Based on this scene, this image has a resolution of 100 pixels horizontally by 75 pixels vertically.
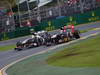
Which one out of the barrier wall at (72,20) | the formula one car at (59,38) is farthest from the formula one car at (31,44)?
the barrier wall at (72,20)

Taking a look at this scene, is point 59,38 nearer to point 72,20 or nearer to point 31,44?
point 31,44

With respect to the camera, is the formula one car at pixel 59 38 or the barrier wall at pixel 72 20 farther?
the barrier wall at pixel 72 20

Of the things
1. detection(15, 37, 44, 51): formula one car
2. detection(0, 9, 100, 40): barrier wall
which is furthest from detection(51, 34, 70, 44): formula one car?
detection(0, 9, 100, 40): barrier wall

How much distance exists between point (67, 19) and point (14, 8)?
33804mm

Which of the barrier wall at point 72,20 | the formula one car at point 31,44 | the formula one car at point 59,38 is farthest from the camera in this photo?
the barrier wall at point 72,20

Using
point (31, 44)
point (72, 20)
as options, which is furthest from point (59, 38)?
point (72, 20)

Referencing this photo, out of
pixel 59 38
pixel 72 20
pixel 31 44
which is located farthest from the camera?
pixel 72 20

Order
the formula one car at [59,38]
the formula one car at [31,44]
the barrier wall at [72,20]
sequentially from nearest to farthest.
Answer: the formula one car at [59,38] < the formula one car at [31,44] < the barrier wall at [72,20]

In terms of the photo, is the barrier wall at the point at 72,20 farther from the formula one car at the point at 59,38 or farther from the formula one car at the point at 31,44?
the formula one car at the point at 59,38

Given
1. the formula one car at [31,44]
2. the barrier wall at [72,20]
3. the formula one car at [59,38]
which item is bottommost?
the formula one car at [31,44]

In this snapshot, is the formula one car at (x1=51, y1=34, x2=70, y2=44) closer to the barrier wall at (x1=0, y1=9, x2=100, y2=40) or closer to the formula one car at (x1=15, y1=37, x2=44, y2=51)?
the formula one car at (x1=15, y1=37, x2=44, y2=51)

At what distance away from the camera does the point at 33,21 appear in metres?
55.7

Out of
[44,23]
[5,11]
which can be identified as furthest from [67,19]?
[5,11]

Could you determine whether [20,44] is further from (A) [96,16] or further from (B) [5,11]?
(B) [5,11]
